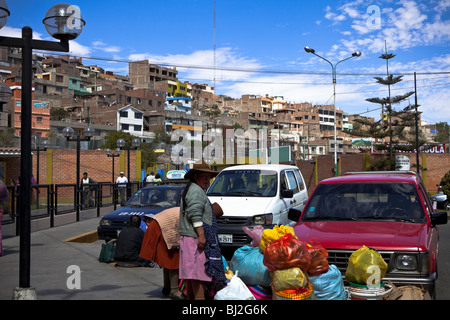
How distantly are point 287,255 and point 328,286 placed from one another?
0.63m

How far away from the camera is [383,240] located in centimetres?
574

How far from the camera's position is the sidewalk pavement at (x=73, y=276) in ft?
21.7

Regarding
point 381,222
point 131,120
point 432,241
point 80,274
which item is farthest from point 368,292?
point 131,120

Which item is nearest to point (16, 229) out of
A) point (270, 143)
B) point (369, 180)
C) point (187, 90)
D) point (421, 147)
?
point (369, 180)

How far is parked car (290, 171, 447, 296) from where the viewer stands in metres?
5.52

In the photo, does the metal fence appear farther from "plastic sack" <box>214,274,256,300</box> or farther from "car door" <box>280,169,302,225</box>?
"plastic sack" <box>214,274,256,300</box>

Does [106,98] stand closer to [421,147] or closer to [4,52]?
[4,52]

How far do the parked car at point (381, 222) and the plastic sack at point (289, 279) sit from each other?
94 centimetres

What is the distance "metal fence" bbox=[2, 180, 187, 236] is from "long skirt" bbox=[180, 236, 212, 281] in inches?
303

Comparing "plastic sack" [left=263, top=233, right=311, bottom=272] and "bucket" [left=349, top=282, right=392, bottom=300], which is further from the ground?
"plastic sack" [left=263, top=233, right=311, bottom=272]

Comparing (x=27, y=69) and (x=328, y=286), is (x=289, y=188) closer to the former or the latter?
(x=328, y=286)

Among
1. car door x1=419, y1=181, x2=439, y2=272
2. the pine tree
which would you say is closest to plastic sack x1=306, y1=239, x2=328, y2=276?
car door x1=419, y1=181, x2=439, y2=272

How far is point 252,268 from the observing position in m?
5.70
